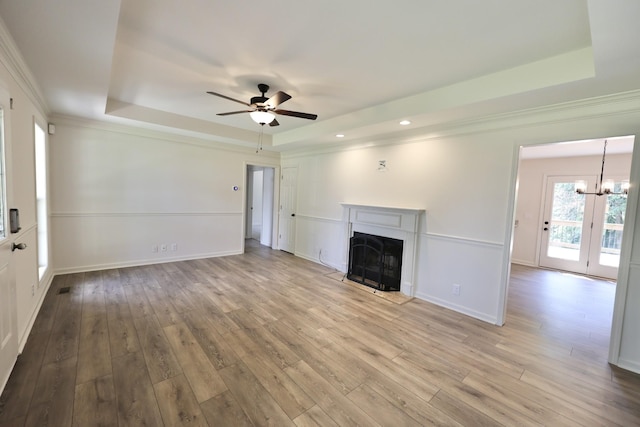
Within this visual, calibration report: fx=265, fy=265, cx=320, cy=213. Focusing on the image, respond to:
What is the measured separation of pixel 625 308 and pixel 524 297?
1.76 metres

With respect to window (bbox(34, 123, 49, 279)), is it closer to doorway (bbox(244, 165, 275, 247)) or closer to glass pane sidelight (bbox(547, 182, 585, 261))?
doorway (bbox(244, 165, 275, 247))

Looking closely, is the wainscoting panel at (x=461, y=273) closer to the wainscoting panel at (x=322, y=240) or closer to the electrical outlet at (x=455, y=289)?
the electrical outlet at (x=455, y=289)

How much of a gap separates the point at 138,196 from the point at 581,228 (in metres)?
8.87

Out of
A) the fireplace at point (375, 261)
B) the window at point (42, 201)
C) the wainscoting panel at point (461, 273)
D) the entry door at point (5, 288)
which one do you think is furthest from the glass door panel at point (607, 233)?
the window at point (42, 201)

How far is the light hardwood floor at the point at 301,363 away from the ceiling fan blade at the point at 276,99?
2.36m

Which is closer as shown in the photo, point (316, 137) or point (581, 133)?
point (581, 133)

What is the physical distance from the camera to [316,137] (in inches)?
182

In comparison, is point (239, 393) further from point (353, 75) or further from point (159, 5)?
point (353, 75)

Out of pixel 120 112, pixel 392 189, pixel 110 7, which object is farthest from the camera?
pixel 392 189

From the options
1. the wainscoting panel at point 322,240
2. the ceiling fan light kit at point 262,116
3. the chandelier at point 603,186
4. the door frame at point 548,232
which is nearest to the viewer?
the ceiling fan light kit at point 262,116

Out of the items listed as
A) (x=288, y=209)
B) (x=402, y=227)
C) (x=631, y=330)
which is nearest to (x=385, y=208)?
(x=402, y=227)

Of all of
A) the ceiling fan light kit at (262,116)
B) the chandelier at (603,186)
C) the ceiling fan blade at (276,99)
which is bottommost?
the chandelier at (603,186)

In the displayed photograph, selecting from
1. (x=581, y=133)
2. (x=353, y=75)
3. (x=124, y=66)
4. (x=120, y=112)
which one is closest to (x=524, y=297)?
(x=581, y=133)

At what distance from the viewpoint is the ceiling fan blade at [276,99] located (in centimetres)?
254
